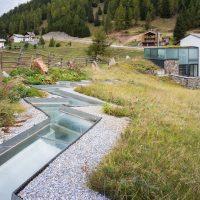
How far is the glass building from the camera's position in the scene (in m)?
48.8

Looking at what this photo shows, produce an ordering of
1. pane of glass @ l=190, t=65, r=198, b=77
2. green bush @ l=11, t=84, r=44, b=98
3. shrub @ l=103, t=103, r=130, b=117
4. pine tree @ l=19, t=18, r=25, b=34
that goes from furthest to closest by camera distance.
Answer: pine tree @ l=19, t=18, r=25, b=34 < pane of glass @ l=190, t=65, r=198, b=77 < green bush @ l=11, t=84, r=44, b=98 < shrub @ l=103, t=103, r=130, b=117

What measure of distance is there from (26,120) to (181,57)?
133 feet

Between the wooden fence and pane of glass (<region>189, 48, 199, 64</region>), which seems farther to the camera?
pane of glass (<region>189, 48, 199, 64</region>)

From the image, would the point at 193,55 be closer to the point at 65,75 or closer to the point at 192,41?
the point at 192,41

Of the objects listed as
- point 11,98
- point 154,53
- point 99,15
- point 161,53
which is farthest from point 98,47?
point 99,15

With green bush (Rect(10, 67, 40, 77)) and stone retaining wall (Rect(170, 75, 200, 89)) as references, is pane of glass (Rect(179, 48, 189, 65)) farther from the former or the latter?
green bush (Rect(10, 67, 40, 77))

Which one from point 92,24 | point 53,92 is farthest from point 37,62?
point 92,24

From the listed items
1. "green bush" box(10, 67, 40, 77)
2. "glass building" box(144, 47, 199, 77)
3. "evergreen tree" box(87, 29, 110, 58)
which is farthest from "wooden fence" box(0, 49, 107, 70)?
"evergreen tree" box(87, 29, 110, 58)

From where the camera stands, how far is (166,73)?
48.2 meters

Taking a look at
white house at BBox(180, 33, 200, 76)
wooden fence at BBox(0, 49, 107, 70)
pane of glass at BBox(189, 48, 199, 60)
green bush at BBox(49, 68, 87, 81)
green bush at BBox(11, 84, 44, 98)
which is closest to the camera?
green bush at BBox(11, 84, 44, 98)

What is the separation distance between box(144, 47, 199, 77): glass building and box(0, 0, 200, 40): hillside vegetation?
37523mm

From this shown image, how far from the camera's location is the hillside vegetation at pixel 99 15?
117 metres

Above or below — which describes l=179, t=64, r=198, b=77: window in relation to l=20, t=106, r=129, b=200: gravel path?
below

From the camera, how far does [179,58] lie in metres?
49.5
